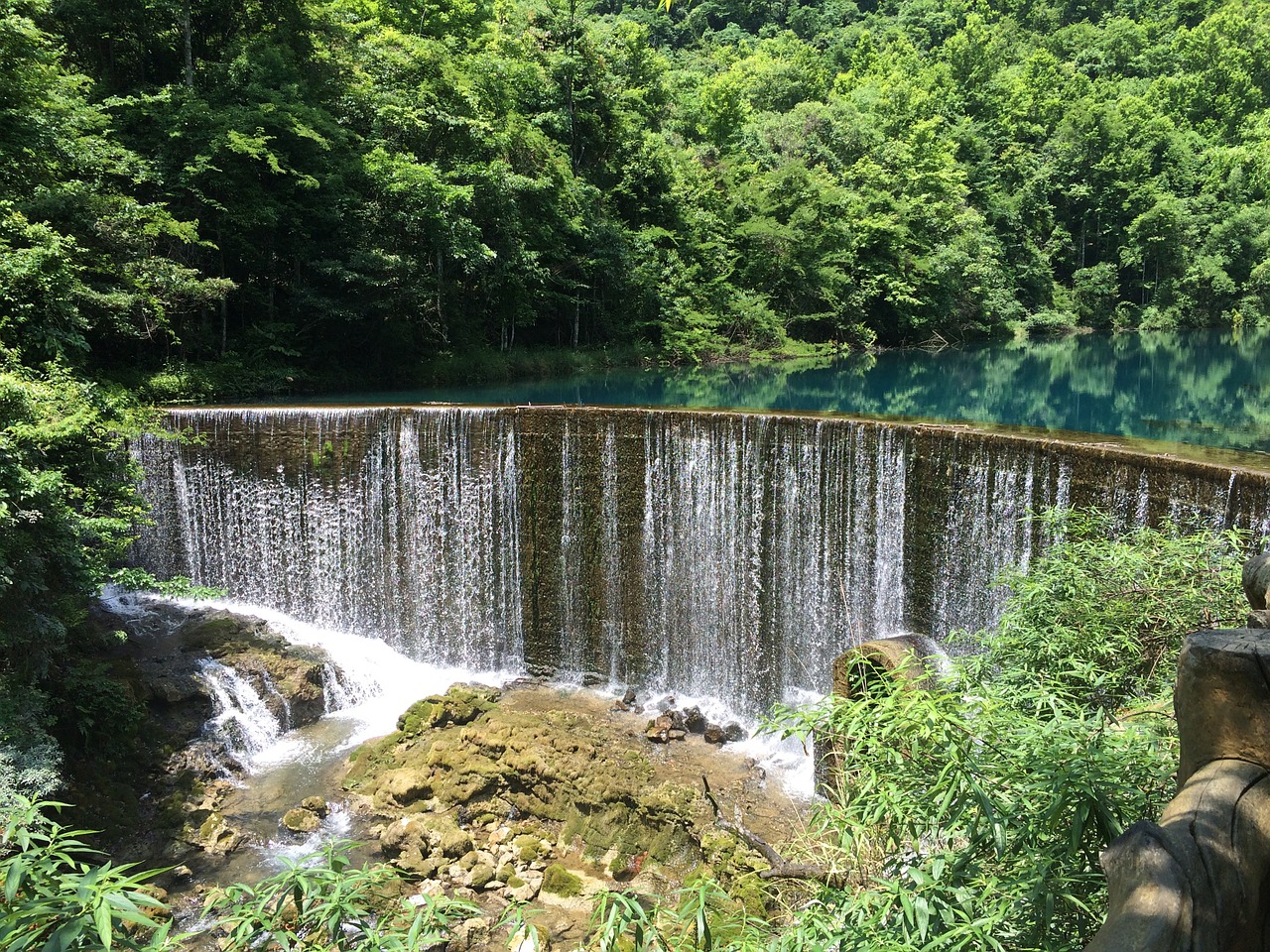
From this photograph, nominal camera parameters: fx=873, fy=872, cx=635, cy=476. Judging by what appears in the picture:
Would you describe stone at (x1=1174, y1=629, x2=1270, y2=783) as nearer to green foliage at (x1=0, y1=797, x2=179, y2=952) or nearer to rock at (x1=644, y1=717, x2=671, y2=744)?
green foliage at (x1=0, y1=797, x2=179, y2=952)

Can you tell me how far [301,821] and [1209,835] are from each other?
650 centimetres

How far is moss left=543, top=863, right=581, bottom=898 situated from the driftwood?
5039mm

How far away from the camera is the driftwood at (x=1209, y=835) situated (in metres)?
1.26

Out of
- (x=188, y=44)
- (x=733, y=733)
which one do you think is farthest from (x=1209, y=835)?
(x=188, y=44)

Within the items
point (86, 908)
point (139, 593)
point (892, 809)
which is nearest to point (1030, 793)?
point (892, 809)

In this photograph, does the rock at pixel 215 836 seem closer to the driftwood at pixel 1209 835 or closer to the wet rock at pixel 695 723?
the wet rock at pixel 695 723

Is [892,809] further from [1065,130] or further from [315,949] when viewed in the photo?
[1065,130]

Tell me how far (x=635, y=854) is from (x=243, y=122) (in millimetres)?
11658

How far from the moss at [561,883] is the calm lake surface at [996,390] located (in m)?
6.59

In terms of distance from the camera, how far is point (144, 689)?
7.55 metres

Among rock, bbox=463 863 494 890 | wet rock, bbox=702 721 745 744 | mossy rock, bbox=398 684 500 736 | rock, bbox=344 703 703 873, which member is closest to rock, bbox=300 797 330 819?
rock, bbox=344 703 703 873

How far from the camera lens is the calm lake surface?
1385 centimetres

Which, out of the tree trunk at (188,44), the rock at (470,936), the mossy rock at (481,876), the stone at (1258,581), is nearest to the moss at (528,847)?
the mossy rock at (481,876)

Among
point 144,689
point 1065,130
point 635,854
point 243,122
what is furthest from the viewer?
point 1065,130
